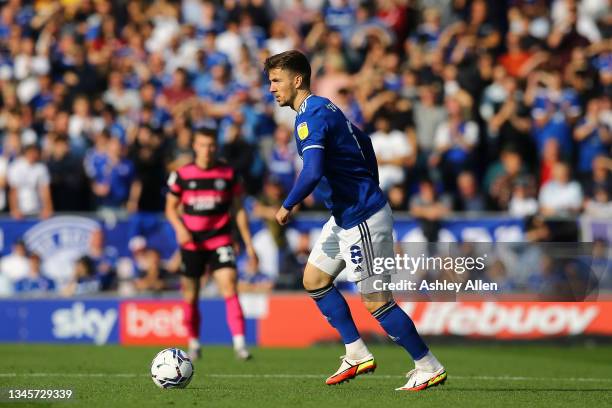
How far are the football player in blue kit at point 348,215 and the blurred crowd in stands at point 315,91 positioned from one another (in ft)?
23.9

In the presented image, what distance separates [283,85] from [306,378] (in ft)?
9.52

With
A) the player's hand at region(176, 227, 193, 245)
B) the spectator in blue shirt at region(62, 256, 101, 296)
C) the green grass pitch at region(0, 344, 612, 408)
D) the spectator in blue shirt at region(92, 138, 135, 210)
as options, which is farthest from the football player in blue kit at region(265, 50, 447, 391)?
the spectator in blue shirt at region(92, 138, 135, 210)

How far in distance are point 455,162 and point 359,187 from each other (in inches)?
362

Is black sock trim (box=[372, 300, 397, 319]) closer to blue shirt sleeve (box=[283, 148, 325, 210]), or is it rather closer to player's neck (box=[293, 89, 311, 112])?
blue shirt sleeve (box=[283, 148, 325, 210])

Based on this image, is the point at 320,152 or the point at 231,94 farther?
the point at 231,94

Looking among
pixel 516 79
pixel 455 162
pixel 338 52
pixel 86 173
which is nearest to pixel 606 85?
pixel 516 79

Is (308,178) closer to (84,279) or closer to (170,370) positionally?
(170,370)

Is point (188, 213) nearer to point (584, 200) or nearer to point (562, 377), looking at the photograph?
point (562, 377)

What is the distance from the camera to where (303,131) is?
349 inches

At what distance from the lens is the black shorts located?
13.0 metres

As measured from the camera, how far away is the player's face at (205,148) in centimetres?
1296

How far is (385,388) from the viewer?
955cm

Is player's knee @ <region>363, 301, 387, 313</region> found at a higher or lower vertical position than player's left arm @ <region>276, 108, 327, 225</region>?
lower

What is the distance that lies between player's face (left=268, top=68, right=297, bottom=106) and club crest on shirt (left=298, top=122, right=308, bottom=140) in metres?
0.36
